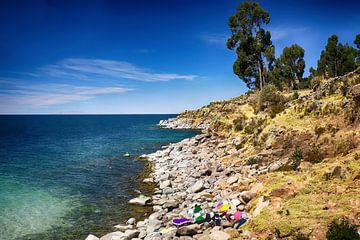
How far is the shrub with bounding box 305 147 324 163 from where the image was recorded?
59.3 ft

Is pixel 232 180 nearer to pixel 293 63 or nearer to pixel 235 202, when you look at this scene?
pixel 235 202

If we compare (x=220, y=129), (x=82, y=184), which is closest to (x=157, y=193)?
(x=82, y=184)

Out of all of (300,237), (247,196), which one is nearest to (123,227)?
(247,196)

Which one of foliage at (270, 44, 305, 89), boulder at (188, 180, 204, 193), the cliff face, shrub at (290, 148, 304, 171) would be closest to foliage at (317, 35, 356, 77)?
foliage at (270, 44, 305, 89)

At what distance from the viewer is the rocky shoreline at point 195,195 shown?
14.3m

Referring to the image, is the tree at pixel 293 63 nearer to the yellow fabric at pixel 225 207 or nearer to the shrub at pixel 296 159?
the shrub at pixel 296 159

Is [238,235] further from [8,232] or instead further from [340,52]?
[340,52]

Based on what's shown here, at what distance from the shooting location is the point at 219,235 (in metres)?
12.7

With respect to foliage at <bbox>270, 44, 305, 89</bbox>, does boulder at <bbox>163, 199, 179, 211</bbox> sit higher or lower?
lower

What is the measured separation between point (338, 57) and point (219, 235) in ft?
193

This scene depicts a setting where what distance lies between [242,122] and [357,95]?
71.4 ft

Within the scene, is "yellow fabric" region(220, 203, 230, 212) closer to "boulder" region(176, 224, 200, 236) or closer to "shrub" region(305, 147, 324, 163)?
"boulder" region(176, 224, 200, 236)

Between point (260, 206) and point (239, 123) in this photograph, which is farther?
point (239, 123)

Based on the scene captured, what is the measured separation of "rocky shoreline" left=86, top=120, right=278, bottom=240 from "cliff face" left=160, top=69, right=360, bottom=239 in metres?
0.84
